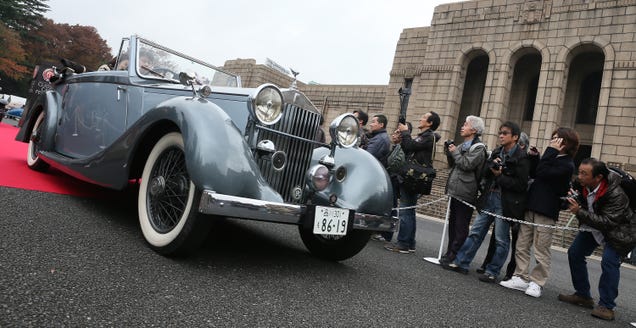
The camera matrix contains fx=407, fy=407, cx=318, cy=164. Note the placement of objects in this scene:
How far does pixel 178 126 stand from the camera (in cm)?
246

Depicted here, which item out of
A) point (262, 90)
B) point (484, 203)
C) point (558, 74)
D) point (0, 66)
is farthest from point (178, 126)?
point (0, 66)

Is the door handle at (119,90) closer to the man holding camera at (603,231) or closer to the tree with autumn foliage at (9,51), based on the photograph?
the man holding camera at (603,231)

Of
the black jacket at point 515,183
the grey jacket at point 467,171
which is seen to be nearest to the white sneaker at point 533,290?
the black jacket at point 515,183

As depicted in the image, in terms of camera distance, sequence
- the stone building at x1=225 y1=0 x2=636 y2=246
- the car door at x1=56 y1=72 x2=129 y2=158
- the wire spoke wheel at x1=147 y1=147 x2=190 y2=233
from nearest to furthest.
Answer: the wire spoke wheel at x1=147 y1=147 x2=190 y2=233 < the car door at x1=56 y1=72 x2=129 y2=158 < the stone building at x1=225 y1=0 x2=636 y2=246

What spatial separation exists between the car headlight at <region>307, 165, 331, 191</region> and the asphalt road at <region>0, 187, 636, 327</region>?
589mm

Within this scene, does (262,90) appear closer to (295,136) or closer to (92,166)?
(295,136)

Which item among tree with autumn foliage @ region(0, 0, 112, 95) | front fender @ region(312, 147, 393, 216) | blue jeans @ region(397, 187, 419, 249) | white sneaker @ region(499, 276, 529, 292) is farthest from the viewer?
tree with autumn foliage @ region(0, 0, 112, 95)

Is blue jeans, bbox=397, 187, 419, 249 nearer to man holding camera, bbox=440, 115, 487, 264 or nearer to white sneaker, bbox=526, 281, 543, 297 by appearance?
man holding camera, bbox=440, 115, 487, 264

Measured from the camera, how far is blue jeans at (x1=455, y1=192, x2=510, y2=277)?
3904 mm

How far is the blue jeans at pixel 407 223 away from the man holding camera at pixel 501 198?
0.66 meters

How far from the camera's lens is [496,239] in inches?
157

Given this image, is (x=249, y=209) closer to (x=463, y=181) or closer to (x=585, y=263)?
(x=463, y=181)

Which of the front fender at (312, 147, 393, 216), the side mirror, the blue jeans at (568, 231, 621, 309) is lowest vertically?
the blue jeans at (568, 231, 621, 309)

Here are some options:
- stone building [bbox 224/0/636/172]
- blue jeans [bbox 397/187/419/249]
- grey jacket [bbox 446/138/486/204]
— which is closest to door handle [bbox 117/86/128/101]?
blue jeans [bbox 397/187/419/249]
